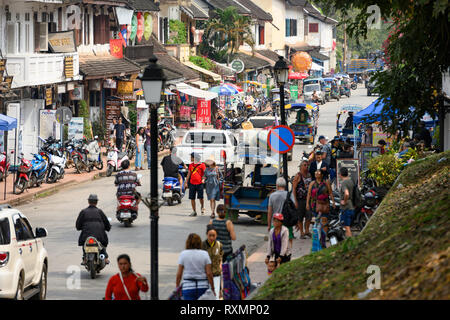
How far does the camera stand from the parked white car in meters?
12.4

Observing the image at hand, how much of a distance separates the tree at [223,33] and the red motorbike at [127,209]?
144 ft

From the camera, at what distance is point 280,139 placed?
20.1 meters

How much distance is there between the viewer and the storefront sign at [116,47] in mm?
44406

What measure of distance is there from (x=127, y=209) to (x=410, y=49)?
7.82 m

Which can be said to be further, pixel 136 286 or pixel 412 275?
pixel 136 286

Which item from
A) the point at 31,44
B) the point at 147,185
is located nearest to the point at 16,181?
the point at 147,185

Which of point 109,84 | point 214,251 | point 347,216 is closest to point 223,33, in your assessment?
point 109,84

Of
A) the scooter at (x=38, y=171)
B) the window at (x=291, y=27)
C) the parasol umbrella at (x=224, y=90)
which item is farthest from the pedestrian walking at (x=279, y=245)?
the window at (x=291, y=27)

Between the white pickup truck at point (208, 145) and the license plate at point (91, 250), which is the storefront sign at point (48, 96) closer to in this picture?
the white pickup truck at point (208, 145)

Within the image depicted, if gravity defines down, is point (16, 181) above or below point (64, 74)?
below
